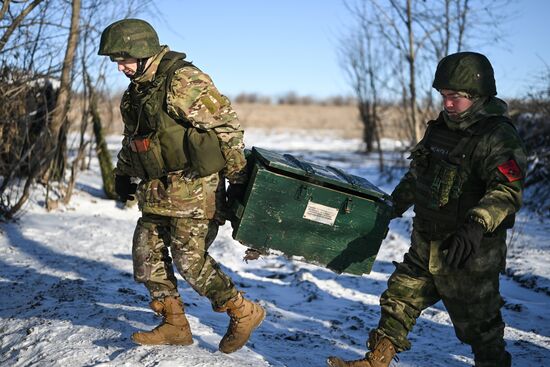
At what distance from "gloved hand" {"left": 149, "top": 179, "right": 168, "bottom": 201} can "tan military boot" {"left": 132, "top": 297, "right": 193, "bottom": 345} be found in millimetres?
595

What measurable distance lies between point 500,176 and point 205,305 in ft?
8.99

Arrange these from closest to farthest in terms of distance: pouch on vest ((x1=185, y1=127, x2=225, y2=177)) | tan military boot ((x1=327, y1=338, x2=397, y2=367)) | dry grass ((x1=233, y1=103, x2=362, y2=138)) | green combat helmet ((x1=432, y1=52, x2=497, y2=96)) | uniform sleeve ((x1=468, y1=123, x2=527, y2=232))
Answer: uniform sleeve ((x1=468, y1=123, x2=527, y2=232))
green combat helmet ((x1=432, y1=52, x2=497, y2=96))
tan military boot ((x1=327, y1=338, x2=397, y2=367))
pouch on vest ((x1=185, y1=127, x2=225, y2=177))
dry grass ((x1=233, y1=103, x2=362, y2=138))

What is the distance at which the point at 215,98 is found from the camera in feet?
11.6

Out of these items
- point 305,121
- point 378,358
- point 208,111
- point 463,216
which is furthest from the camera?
point 305,121

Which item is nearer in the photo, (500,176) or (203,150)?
(500,176)

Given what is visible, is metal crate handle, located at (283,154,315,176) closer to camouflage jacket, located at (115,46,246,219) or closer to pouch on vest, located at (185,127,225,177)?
camouflage jacket, located at (115,46,246,219)

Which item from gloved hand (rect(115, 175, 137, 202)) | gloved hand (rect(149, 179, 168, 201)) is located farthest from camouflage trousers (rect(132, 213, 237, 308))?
gloved hand (rect(115, 175, 137, 202))

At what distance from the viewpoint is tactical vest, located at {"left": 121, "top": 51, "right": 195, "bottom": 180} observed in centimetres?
349

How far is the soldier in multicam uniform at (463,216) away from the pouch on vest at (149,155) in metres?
1.37

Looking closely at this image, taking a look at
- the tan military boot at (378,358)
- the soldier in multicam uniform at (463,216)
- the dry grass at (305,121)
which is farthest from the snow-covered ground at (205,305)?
the dry grass at (305,121)

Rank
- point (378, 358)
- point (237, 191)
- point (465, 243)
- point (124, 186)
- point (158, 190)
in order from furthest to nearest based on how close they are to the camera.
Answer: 1. point (124, 186)
2. point (237, 191)
3. point (158, 190)
4. point (378, 358)
5. point (465, 243)

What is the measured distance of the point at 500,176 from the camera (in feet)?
10.0

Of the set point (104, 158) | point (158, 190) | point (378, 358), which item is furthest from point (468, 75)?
point (104, 158)

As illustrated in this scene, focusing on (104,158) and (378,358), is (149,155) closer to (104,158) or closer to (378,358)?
(378,358)
